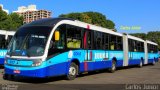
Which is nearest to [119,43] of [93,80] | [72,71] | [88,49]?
[88,49]

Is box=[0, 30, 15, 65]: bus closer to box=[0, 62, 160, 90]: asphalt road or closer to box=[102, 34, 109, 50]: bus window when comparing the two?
box=[0, 62, 160, 90]: asphalt road

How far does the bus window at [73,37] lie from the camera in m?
16.1

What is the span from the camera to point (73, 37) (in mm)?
16578

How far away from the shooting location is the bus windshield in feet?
46.6

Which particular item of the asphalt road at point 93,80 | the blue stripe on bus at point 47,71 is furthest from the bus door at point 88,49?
the blue stripe on bus at point 47,71

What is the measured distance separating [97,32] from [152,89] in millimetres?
7367

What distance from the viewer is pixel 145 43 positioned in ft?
115

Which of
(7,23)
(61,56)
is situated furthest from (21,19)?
(61,56)

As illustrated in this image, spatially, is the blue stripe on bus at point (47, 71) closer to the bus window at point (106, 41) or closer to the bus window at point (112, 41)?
the bus window at point (106, 41)

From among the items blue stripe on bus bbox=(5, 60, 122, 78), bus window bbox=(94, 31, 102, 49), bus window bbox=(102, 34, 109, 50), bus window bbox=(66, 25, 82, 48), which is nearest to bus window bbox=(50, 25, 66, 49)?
bus window bbox=(66, 25, 82, 48)

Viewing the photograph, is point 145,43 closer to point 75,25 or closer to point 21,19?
point 75,25

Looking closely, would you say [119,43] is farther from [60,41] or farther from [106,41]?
[60,41]

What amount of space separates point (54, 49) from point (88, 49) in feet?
12.8

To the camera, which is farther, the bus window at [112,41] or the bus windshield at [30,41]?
the bus window at [112,41]
